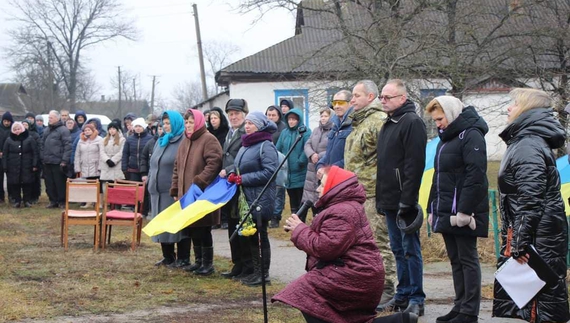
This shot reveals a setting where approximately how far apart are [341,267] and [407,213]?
1662 millimetres

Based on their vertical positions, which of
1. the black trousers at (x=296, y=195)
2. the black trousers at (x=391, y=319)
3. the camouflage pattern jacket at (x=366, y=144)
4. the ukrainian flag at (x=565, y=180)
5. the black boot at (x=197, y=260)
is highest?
the camouflage pattern jacket at (x=366, y=144)

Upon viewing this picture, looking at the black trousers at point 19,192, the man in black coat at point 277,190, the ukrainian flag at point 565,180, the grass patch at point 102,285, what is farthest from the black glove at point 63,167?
the ukrainian flag at point 565,180

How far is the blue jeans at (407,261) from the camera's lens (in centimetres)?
744

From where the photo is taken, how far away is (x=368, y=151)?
796cm

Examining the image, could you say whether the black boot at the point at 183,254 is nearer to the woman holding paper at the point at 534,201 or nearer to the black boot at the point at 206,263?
the black boot at the point at 206,263

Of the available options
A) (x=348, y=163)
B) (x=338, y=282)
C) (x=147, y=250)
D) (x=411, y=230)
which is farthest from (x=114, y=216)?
(x=338, y=282)

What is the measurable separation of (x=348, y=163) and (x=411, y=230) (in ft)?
3.81

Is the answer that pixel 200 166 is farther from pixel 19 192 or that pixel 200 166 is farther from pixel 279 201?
pixel 19 192

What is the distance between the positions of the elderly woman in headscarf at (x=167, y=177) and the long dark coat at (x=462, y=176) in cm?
421

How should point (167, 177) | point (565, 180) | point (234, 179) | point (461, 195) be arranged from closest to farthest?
point (461, 195) < point (565, 180) < point (234, 179) < point (167, 177)

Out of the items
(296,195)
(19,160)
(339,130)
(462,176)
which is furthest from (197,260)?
(19,160)

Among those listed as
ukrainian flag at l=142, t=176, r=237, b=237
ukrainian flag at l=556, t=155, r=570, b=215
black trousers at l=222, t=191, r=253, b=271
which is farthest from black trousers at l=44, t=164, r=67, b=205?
ukrainian flag at l=556, t=155, r=570, b=215

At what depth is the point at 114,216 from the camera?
479 inches

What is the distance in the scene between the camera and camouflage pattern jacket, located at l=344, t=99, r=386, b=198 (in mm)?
7922
